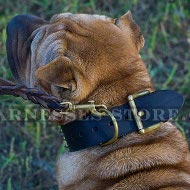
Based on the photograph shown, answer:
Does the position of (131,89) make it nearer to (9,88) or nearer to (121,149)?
(121,149)

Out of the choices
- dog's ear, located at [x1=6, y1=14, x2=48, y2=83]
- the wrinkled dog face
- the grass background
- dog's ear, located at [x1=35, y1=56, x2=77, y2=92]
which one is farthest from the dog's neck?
the grass background

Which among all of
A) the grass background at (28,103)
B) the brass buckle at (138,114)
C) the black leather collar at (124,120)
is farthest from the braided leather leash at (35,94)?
the grass background at (28,103)

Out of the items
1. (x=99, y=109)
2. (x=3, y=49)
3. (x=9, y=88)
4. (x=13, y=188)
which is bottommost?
(x=13, y=188)

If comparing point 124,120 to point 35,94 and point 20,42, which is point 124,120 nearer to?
point 35,94

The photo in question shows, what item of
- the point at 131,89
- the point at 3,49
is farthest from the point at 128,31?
the point at 3,49

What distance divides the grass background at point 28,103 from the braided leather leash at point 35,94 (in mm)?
1172

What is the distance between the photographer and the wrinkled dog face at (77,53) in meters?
2.50

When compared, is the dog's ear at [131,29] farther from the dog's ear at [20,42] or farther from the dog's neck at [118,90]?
the dog's ear at [20,42]

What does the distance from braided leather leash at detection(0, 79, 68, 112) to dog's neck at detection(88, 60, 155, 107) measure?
0.16m

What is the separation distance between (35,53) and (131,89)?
1.78 feet

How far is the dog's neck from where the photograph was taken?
2.59 meters

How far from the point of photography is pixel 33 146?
410 centimetres

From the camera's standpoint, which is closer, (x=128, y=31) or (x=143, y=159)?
(x=143, y=159)

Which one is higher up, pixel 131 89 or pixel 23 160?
pixel 131 89
